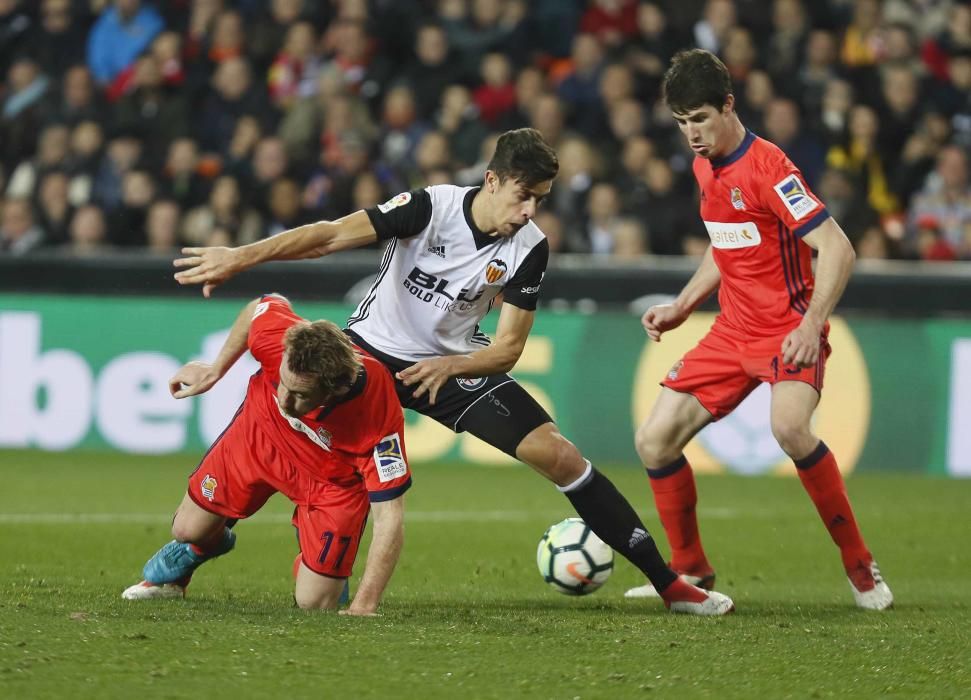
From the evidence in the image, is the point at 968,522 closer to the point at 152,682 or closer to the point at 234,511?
the point at 234,511

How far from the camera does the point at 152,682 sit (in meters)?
4.15

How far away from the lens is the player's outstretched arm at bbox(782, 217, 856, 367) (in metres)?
5.68

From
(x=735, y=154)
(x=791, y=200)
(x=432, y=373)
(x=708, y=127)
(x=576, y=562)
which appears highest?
(x=708, y=127)

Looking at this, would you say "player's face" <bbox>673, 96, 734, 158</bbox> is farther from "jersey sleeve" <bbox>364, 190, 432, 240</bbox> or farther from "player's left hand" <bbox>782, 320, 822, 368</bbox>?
"jersey sleeve" <bbox>364, 190, 432, 240</bbox>

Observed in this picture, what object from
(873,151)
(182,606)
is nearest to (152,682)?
(182,606)

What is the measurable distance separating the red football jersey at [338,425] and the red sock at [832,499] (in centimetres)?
164

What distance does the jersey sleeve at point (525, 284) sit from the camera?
5930 mm

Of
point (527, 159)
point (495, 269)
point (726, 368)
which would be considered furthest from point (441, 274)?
point (726, 368)

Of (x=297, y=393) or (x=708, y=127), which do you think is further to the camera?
(x=708, y=127)

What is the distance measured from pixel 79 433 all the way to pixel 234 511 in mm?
5373

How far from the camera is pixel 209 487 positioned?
577 centimetres

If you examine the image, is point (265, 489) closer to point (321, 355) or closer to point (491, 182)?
point (321, 355)

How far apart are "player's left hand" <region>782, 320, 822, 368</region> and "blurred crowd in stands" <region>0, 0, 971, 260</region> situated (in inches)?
240

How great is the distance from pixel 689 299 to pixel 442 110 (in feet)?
23.7
